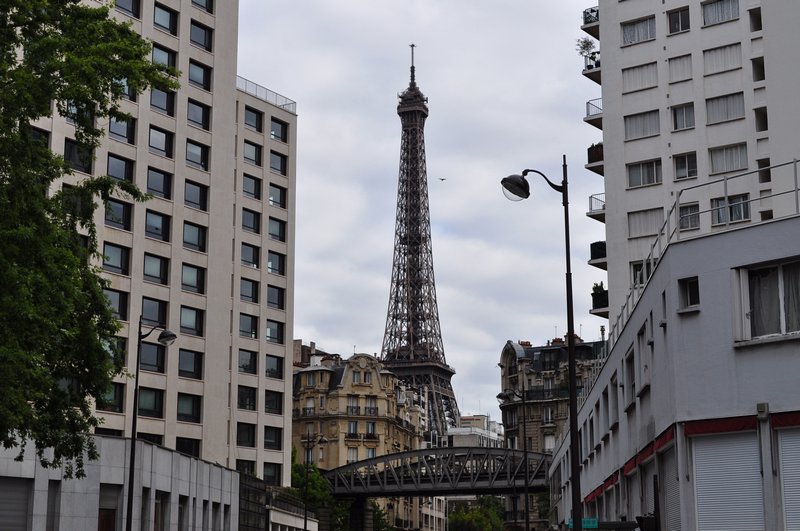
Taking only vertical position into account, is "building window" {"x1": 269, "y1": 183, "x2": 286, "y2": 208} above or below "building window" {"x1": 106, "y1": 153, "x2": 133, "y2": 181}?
above

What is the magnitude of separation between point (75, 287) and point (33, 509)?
22305 mm

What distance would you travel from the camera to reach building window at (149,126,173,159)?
66.8 meters

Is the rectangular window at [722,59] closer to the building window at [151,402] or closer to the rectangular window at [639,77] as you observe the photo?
the rectangular window at [639,77]

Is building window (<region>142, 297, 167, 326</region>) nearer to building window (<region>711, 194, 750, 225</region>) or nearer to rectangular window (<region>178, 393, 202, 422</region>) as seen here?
rectangular window (<region>178, 393, 202, 422</region>)

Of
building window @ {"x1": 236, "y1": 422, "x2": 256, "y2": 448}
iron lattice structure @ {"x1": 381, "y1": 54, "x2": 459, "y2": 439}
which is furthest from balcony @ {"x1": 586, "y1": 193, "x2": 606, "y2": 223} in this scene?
iron lattice structure @ {"x1": 381, "y1": 54, "x2": 459, "y2": 439}

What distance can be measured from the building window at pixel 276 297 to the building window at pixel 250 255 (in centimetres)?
204

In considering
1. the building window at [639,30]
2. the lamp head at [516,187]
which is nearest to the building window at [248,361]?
the building window at [639,30]

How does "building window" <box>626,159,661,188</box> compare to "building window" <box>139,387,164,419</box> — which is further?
"building window" <box>139,387,164,419</box>

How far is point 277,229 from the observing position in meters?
79.4

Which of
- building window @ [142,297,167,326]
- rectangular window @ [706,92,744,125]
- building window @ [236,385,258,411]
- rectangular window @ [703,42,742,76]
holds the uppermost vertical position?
rectangular window @ [703,42,742,76]

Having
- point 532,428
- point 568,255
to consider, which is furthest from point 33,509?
point 532,428

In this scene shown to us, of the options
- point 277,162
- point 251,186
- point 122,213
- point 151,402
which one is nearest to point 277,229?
point 251,186

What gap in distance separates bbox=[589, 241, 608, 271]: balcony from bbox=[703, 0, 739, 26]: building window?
13076 mm

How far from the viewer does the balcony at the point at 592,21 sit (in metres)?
66.9
